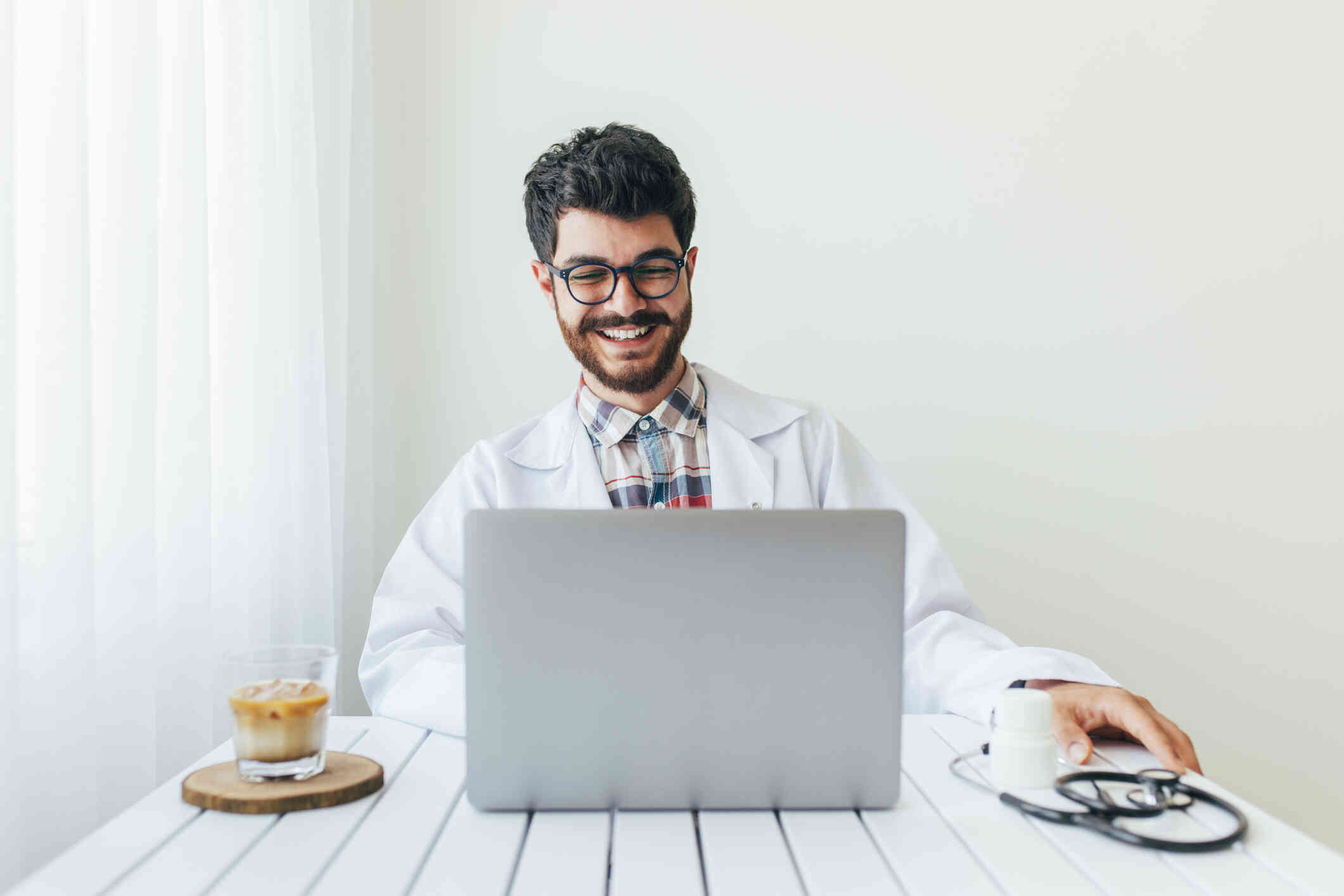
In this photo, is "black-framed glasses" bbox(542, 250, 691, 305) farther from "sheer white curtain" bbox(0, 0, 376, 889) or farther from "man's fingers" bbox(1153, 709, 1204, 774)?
"man's fingers" bbox(1153, 709, 1204, 774)

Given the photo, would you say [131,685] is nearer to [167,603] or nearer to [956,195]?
[167,603]

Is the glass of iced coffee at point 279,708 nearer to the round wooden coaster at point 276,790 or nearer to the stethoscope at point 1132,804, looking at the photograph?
the round wooden coaster at point 276,790

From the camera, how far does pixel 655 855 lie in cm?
85

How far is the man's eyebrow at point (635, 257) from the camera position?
1.81 meters

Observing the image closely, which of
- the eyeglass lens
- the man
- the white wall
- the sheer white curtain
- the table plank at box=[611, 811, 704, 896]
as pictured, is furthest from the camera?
the white wall

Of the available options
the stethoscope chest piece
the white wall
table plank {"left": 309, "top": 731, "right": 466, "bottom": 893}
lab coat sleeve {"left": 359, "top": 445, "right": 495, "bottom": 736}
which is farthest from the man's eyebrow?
the stethoscope chest piece

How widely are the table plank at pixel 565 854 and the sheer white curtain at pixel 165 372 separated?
745mm

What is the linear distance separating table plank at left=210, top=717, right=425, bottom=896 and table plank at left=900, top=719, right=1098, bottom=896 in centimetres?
47

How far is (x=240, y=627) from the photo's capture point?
1896mm

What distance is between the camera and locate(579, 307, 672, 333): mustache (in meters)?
1.86

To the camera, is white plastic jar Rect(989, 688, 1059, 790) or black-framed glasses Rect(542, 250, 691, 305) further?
black-framed glasses Rect(542, 250, 691, 305)

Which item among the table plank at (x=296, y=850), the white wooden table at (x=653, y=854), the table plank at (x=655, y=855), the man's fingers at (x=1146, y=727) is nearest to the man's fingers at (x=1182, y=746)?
the man's fingers at (x=1146, y=727)

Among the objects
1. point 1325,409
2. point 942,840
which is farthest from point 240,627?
point 1325,409

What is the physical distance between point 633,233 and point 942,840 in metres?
1.19
